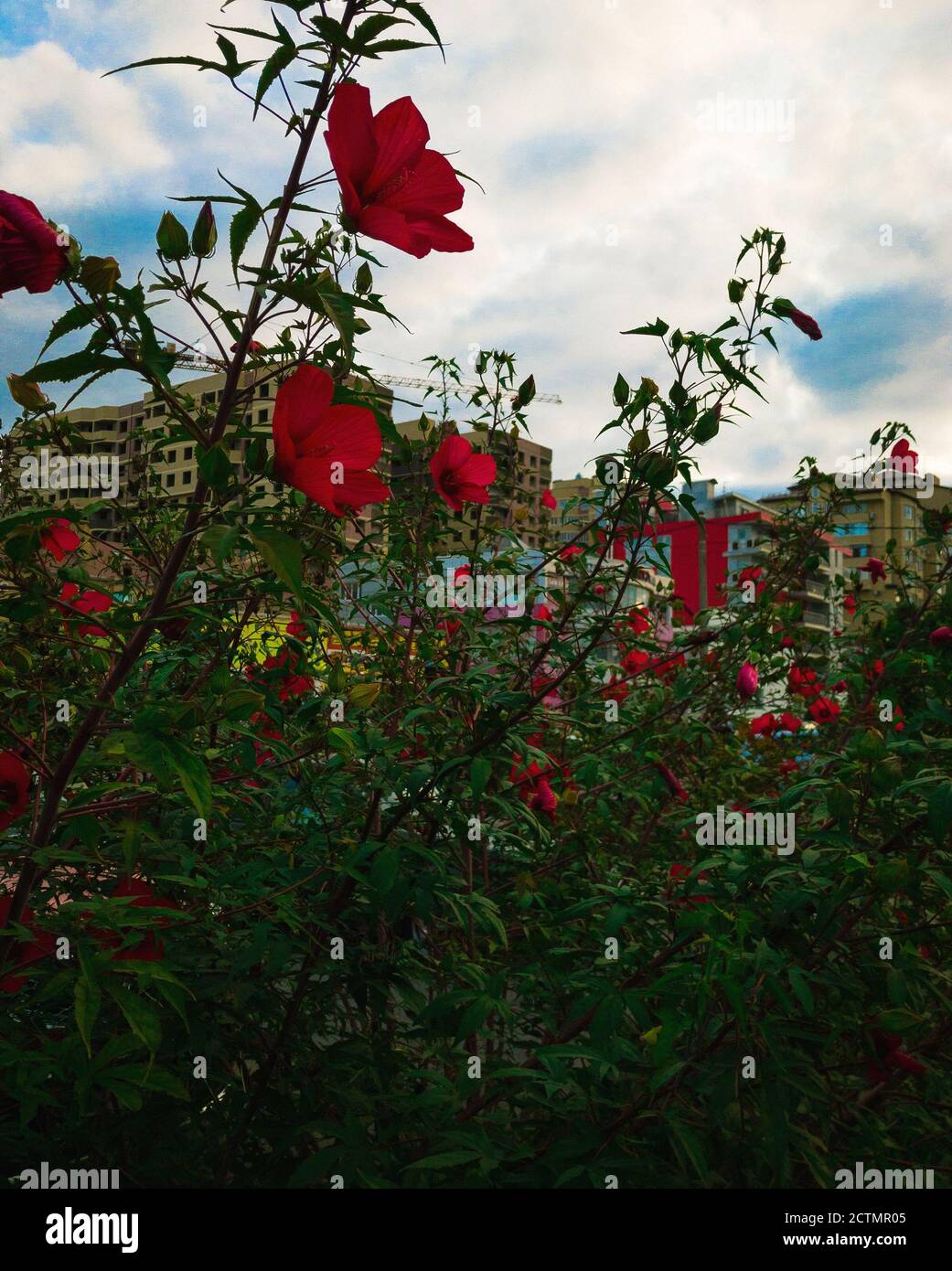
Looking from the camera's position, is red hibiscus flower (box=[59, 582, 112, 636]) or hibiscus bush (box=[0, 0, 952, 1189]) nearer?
hibiscus bush (box=[0, 0, 952, 1189])

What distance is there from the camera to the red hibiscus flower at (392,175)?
0.87 metres

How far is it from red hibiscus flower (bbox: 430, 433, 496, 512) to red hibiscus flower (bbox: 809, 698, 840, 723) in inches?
65.1

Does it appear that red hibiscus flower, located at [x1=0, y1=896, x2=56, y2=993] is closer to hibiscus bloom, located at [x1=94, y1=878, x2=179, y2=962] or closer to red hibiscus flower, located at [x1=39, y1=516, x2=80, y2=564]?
hibiscus bloom, located at [x1=94, y1=878, x2=179, y2=962]

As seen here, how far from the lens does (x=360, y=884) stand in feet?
4.24

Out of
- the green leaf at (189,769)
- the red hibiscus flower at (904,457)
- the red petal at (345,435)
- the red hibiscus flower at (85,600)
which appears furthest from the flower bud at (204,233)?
the red hibiscus flower at (904,457)

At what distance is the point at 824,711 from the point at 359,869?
1.96 meters

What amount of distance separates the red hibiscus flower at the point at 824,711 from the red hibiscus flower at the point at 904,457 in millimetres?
802

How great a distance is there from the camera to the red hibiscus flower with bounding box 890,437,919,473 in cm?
231

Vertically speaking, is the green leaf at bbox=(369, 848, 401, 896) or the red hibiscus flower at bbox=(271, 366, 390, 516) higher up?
the red hibiscus flower at bbox=(271, 366, 390, 516)

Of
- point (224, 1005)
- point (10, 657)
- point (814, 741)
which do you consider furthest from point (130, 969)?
point (814, 741)

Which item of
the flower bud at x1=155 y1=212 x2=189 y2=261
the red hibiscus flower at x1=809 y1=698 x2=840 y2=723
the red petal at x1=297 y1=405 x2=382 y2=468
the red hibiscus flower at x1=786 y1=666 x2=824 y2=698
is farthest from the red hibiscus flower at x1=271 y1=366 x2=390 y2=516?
the red hibiscus flower at x1=786 y1=666 x2=824 y2=698

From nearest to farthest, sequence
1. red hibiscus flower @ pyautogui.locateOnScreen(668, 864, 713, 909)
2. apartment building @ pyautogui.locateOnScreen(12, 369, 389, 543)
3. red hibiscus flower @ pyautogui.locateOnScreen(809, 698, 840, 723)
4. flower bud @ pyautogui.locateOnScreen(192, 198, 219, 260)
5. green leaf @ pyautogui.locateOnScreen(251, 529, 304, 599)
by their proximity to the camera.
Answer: green leaf @ pyautogui.locateOnScreen(251, 529, 304, 599)
flower bud @ pyautogui.locateOnScreen(192, 198, 219, 260)
red hibiscus flower @ pyautogui.locateOnScreen(668, 864, 713, 909)
apartment building @ pyautogui.locateOnScreen(12, 369, 389, 543)
red hibiscus flower @ pyautogui.locateOnScreen(809, 698, 840, 723)

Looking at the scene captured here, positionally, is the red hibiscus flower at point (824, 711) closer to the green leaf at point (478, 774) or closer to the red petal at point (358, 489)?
the green leaf at point (478, 774)

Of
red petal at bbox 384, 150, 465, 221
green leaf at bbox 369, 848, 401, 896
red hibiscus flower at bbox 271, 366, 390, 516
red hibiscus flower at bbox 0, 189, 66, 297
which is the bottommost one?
green leaf at bbox 369, 848, 401, 896
